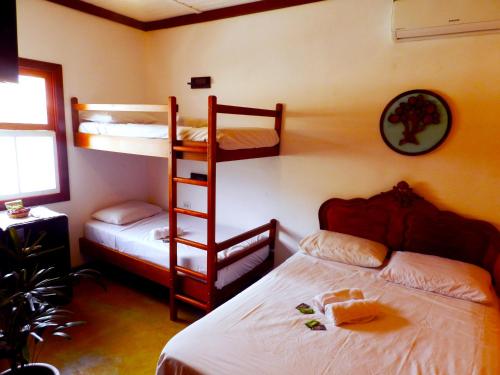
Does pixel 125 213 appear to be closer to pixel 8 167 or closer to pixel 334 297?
pixel 8 167

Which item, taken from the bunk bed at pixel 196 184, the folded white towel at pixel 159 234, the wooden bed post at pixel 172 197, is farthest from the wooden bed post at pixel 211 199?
the folded white towel at pixel 159 234

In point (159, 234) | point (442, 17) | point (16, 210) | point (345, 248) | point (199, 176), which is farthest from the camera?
point (199, 176)

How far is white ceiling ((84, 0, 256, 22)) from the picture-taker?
121 inches

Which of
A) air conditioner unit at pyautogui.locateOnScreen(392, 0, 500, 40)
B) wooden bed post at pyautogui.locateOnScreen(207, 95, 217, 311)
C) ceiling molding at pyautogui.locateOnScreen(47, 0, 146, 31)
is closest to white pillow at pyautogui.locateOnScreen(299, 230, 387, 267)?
wooden bed post at pyautogui.locateOnScreen(207, 95, 217, 311)

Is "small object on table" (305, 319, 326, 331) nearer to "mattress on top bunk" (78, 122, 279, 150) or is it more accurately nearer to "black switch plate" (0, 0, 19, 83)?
"mattress on top bunk" (78, 122, 279, 150)

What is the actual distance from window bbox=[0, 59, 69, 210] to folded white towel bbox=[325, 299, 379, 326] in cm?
285

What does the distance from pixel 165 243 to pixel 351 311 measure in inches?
68.2

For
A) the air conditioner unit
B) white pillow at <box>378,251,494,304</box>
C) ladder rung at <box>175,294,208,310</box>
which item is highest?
the air conditioner unit

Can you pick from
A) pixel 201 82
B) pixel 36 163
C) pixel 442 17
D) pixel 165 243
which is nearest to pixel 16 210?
pixel 36 163

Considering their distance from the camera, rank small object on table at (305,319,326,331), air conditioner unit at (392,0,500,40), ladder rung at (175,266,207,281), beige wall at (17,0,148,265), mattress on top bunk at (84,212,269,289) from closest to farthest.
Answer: small object on table at (305,319,326,331)
air conditioner unit at (392,0,500,40)
ladder rung at (175,266,207,281)
mattress on top bunk at (84,212,269,289)
beige wall at (17,0,148,265)

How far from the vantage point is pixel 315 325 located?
1702 millimetres

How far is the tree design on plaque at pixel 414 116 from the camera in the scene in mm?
2369

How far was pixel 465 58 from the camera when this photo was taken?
2.25 metres

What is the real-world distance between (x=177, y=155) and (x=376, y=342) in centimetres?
179
